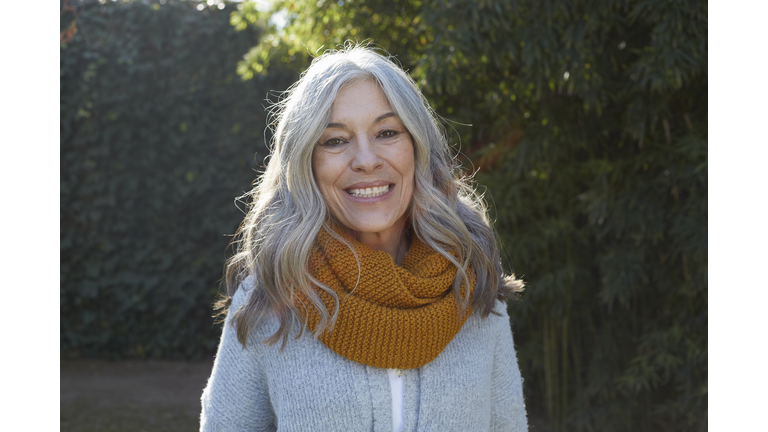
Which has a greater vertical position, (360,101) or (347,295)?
(360,101)

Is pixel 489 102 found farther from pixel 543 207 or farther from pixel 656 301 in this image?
pixel 656 301

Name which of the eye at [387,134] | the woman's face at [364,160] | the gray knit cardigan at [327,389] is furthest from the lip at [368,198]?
the gray knit cardigan at [327,389]

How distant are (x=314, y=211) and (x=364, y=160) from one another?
0.16m

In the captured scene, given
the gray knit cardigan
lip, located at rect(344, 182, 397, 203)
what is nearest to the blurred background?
lip, located at rect(344, 182, 397, 203)

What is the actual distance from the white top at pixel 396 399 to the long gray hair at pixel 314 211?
20cm

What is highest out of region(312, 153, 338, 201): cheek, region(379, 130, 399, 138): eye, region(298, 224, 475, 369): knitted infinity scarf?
region(379, 130, 399, 138): eye

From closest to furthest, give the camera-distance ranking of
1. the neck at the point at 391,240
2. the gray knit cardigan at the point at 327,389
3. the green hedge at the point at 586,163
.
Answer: the gray knit cardigan at the point at 327,389
the neck at the point at 391,240
the green hedge at the point at 586,163

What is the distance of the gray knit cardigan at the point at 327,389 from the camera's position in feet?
3.84

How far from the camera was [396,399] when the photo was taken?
1225 mm

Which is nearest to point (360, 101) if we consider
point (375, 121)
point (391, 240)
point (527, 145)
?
point (375, 121)

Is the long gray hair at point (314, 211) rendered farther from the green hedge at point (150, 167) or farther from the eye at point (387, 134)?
the green hedge at point (150, 167)

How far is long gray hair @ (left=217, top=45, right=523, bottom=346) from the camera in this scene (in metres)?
1.18

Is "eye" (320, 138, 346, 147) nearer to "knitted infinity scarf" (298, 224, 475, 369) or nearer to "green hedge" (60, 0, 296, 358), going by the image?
"knitted infinity scarf" (298, 224, 475, 369)

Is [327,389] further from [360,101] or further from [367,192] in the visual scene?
[360,101]
